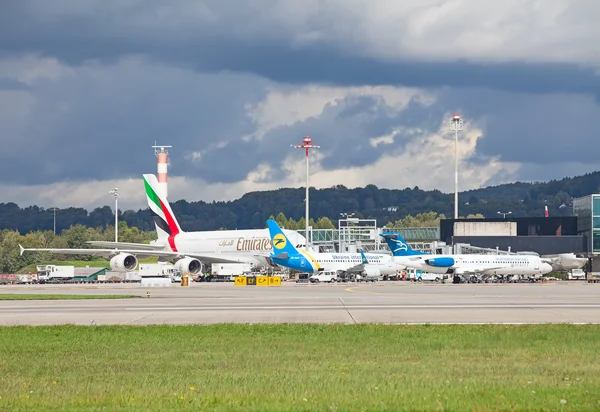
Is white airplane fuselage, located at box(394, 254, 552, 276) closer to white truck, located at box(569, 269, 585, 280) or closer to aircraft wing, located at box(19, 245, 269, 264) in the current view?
white truck, located at box(569, 269, 585, 280)

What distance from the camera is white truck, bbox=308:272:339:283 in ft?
372

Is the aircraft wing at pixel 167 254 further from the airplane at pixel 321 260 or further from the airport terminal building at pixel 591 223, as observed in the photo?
the airport terminal building at pixel 591 223

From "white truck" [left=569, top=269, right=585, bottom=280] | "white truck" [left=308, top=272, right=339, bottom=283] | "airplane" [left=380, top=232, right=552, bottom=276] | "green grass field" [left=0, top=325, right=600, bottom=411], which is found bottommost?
"white truck" [left=569, top=269, right=585, bottom=280]

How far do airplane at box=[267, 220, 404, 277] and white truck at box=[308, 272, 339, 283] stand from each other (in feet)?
2.33

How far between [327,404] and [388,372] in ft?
16.8

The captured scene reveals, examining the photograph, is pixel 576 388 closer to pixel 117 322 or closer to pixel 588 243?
pixel 117 322

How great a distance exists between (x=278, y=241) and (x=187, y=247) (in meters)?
31.5

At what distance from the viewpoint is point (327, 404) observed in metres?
17.4

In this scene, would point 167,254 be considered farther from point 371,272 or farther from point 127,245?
point 371,272

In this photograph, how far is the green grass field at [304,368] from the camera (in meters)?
17.8

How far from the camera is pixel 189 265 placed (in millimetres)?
116062

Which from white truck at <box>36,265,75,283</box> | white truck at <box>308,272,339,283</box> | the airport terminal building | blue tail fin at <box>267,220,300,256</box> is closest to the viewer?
blue tail fin at <box>267,220,300,256</box>

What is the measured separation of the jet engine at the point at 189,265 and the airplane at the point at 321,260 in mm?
9755

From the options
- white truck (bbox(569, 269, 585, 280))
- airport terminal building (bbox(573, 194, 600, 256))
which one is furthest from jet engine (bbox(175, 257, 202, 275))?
airport terminal building (bbox(573, 194, 600, 256))
